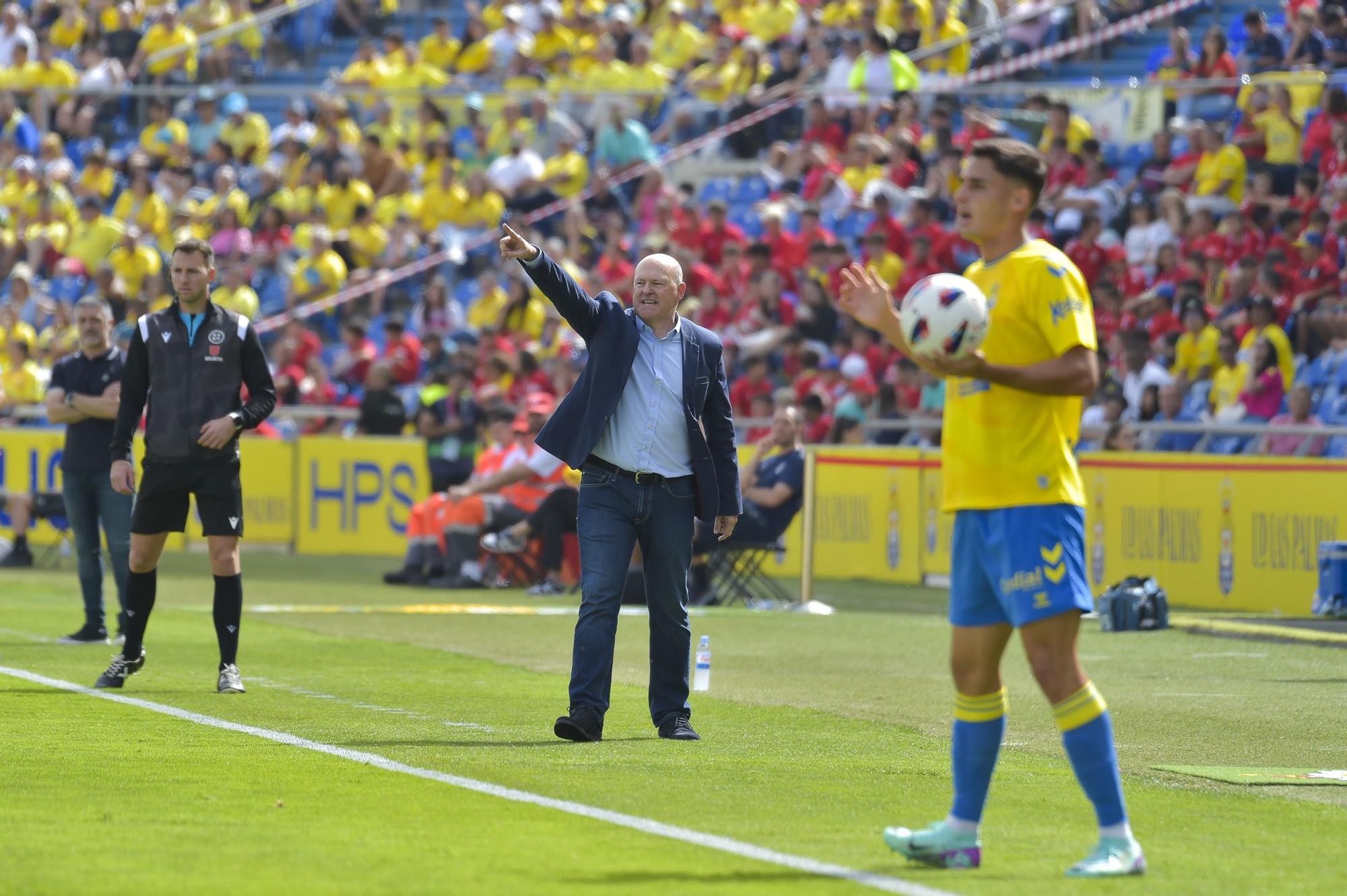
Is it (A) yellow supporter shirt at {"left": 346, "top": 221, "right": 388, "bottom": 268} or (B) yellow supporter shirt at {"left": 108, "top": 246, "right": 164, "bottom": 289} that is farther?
(B) yellow supporter shirt at {"left": 108, "top": 246, "right": 164, "bottom": 289}

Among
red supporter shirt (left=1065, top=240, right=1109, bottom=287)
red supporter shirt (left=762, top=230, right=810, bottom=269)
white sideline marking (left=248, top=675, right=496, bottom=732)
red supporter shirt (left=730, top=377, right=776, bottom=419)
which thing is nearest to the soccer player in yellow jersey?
white sideline marking (left=248, top=675, right=496, bottom=732)

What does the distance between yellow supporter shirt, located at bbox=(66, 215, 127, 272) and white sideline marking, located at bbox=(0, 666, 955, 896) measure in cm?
2151

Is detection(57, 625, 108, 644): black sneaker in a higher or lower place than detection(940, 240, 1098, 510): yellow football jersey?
lower

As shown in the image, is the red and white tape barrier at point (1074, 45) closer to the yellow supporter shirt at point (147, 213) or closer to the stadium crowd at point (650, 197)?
the stadium crowd at point (650, 197)

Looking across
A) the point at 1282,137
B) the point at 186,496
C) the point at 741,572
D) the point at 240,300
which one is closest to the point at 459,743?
the point at 186,496

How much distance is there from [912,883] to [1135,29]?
22167mm

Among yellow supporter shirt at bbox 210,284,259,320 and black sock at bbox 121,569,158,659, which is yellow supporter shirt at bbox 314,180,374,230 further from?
black sock at bbox 121,569,158,659

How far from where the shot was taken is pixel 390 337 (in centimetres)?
2648

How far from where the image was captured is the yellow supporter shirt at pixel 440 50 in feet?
107

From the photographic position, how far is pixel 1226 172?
22375 mm

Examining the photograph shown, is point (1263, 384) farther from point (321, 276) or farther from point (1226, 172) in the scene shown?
point (321, 276)

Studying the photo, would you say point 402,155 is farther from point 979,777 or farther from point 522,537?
point 979,777

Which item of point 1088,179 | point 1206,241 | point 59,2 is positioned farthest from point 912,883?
point 59,2

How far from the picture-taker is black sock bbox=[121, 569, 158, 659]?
11.4 meters
